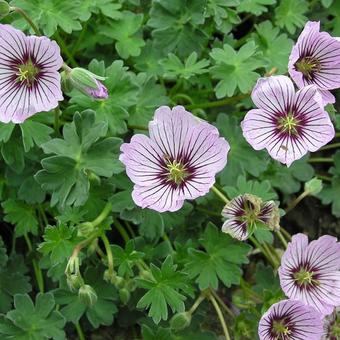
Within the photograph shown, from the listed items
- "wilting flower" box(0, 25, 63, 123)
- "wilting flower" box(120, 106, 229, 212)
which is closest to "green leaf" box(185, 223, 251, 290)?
"wilting flower" box(120, 106, 229, 212)

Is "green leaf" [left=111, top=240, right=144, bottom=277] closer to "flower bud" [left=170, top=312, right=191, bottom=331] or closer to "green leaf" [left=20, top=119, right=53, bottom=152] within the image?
"flower bud" [left=170, top=312, right=191, bottom=331]

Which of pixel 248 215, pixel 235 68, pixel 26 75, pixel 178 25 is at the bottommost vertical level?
pixel 248 215

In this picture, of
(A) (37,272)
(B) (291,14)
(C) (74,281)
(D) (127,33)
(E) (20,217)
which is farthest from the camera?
(B) (291,14)

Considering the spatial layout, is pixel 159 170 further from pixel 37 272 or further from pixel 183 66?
pixel 37 272

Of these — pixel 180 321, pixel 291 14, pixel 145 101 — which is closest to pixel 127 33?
pixel 145 101

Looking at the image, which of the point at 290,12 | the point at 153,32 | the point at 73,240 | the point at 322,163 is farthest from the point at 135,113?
the point at 322,163

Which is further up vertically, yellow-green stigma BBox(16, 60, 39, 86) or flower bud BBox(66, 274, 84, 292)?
yellow-green stigma BBox(16, 60, 39, 86)

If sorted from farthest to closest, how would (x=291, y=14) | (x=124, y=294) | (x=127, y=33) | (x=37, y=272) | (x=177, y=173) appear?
(x=291, y=14) < (x=127, y=33) < (x=37, y=272) < (x=124, y=294) < (x=177, y=173)

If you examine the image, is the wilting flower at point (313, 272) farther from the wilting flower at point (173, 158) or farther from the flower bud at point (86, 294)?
the flower bud at point (86, 294)
